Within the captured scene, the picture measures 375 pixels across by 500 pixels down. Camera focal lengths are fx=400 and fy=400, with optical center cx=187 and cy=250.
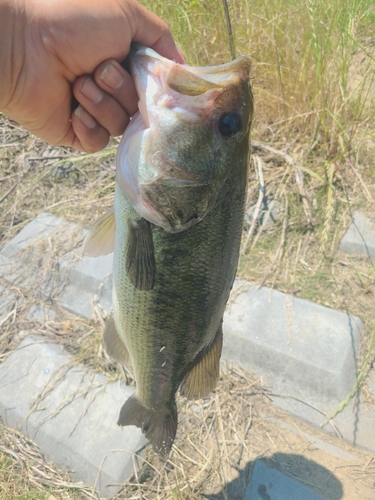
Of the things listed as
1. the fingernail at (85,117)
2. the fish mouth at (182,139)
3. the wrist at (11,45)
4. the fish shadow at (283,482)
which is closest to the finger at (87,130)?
the fingernail at (85,117)

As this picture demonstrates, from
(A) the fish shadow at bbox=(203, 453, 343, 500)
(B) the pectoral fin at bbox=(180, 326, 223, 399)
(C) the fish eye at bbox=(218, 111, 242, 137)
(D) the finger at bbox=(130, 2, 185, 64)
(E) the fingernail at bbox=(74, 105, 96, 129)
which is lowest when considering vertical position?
(A) the fish shadow at bbox=(203, 453, 343, 500)

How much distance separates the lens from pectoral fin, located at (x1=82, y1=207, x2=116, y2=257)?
1.37 meters

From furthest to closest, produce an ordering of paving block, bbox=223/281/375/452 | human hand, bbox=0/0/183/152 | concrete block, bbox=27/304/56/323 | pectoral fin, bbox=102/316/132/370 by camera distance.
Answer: concrete block, bbox=27/304/56/323
paving block, bbox=223/281/375/452
pectoral fin, bbox=102/316/132/370
human hand, bbox=0/0/183/152

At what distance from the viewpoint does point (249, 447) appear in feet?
6.81

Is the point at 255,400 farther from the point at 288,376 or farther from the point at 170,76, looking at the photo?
the point at 170,76

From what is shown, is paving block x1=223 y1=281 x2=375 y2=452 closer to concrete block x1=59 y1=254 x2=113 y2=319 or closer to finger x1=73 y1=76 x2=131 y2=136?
concrete block x1=59 y1=254 x2=113 y2=319

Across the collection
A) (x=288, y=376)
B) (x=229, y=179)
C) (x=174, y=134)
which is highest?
(x=174, y=134)

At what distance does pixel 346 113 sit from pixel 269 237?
1.08m

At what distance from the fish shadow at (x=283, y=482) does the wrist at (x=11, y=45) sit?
1956 millimetres

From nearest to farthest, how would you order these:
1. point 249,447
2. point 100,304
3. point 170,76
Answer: point 170,76, point 249,447, point 100,304

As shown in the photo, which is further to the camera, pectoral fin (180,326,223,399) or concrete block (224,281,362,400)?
concrete block (224,281,362,400)

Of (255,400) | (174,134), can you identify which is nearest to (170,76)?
(174,134)

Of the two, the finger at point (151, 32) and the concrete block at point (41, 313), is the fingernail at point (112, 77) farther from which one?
the concrete block at point (41, 313)

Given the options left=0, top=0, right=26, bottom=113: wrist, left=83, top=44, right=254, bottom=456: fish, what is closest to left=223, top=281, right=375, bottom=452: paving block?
left=83, top=44, right=254, bottom=456: fish
